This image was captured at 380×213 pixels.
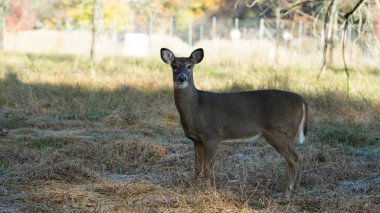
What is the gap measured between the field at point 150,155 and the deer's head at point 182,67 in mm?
914

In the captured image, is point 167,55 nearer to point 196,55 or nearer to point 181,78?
point 196,55

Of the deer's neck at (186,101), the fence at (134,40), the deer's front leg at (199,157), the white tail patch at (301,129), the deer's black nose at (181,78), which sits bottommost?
the fence at (134,40)

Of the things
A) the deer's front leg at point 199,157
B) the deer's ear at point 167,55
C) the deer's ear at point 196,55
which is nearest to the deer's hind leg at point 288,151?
the deer's front leg at point 199,157

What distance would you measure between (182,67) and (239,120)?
0.77 metres

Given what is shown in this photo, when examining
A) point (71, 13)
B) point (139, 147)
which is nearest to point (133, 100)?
point (139, 147)

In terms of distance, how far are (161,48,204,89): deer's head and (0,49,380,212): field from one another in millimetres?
914

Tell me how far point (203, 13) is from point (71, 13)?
10.7 meters

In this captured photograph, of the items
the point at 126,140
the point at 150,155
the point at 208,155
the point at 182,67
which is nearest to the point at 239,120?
the point at 208,155

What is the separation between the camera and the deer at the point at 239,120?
21.1ft

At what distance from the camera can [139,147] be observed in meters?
7.96

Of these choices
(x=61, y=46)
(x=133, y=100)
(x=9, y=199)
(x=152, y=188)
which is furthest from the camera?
(x=61, y=46)

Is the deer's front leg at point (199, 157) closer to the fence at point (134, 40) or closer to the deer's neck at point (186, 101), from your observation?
the deer's neck at point (186, 101)

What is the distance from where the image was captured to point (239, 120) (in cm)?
654

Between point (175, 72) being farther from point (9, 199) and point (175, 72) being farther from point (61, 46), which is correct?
point (61, 46)
